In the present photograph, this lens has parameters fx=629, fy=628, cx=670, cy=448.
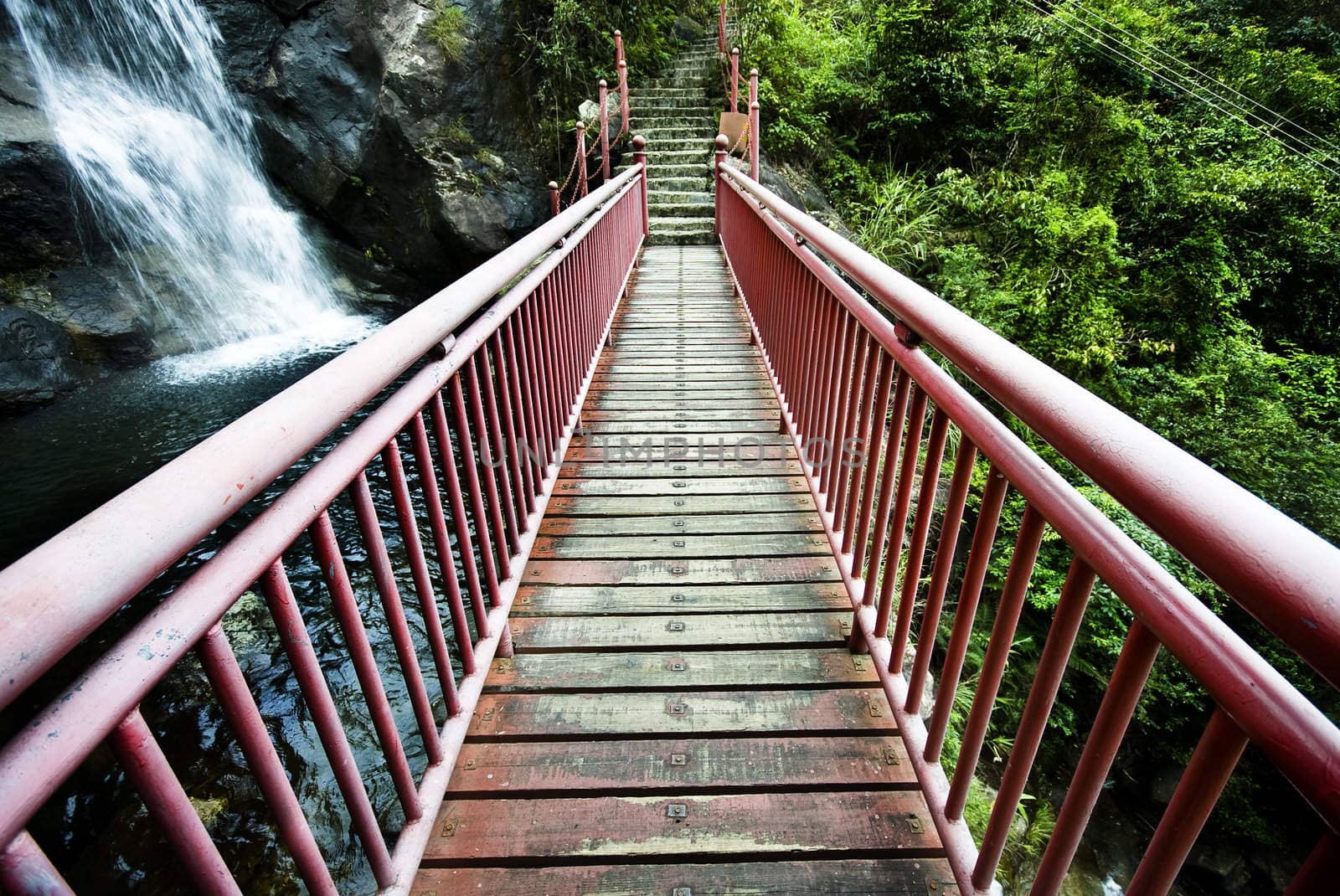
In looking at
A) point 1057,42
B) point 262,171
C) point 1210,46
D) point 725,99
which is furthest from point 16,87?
point 1210,46

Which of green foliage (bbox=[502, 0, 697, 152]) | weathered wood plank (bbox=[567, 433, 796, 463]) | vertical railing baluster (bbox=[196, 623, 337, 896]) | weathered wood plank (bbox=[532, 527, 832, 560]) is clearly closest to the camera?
vertical railing baluster (bbox=[196, 623, 337, 896])

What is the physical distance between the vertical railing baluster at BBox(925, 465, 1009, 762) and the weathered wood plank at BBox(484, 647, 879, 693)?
0.45 meters

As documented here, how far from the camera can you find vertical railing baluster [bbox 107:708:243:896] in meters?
0.67

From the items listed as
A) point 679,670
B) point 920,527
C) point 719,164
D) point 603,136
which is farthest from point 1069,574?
point 603,136

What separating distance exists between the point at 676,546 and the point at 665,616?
0.44m

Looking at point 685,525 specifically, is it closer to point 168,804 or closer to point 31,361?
point 168,804

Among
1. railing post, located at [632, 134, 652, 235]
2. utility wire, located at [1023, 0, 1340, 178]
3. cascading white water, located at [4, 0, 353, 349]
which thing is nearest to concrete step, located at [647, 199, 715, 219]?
railing post, located at [632, 134, 652, 235]

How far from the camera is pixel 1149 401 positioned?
7.69 m

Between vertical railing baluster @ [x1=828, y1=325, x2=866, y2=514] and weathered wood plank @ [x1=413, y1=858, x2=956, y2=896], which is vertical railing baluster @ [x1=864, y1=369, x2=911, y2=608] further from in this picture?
weathered wood plank @ [x1=413, y1=858, x2=956, y2=896]

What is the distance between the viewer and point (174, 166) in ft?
30.3

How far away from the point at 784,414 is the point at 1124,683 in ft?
8.46

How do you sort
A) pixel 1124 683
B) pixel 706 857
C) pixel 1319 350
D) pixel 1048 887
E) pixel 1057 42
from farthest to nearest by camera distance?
pixel 1057 42 < pixel 1319 350 < pixel 706 857 < pixel 1048 887 < pixel 1124 683

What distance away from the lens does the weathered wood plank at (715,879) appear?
1.42 m

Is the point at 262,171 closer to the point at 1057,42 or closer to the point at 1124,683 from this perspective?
the point at 1124,683
